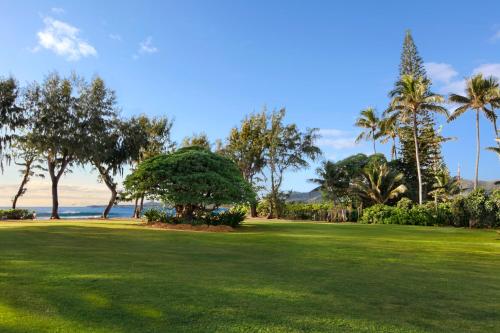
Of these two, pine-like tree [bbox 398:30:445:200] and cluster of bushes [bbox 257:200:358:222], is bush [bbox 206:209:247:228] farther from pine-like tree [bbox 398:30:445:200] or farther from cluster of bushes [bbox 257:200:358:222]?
pine-like tree [bbox 398:30:445:200]

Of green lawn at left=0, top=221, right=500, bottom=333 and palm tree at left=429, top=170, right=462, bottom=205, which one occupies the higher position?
palm tree at left=429, top=170, right=462, bottom=205

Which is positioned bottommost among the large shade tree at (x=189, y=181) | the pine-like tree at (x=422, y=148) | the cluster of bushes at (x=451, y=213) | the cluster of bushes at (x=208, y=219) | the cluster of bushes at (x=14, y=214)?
the cluster of bushes at (x=14, y=214)

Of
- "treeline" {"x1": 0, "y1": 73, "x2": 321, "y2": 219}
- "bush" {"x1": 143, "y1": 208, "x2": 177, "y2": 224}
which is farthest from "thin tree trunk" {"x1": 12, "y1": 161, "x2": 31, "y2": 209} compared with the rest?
"bush" {"x1": 143, "y1": 208, "x2": 177, "y2": 224}

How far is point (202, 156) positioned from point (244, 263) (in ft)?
43.6

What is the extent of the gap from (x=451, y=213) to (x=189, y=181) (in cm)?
1783

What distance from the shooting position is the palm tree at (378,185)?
3638 cm

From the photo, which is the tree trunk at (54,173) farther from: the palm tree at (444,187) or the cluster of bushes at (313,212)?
the palm tree at (444,187)

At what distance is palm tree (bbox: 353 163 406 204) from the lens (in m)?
36.4

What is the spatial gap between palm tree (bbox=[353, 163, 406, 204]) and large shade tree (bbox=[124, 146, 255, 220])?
1813 cm

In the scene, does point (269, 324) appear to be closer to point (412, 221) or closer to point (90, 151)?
point (412, 221)

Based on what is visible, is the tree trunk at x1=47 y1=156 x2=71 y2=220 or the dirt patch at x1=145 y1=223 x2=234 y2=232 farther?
the tree trunk at x1=47 y1=156 x2=71 y2=220

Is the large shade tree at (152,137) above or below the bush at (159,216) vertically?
above

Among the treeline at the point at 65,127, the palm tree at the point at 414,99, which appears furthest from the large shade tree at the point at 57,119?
the palm tree at the point at 414,99

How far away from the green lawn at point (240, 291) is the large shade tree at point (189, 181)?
399 inches
